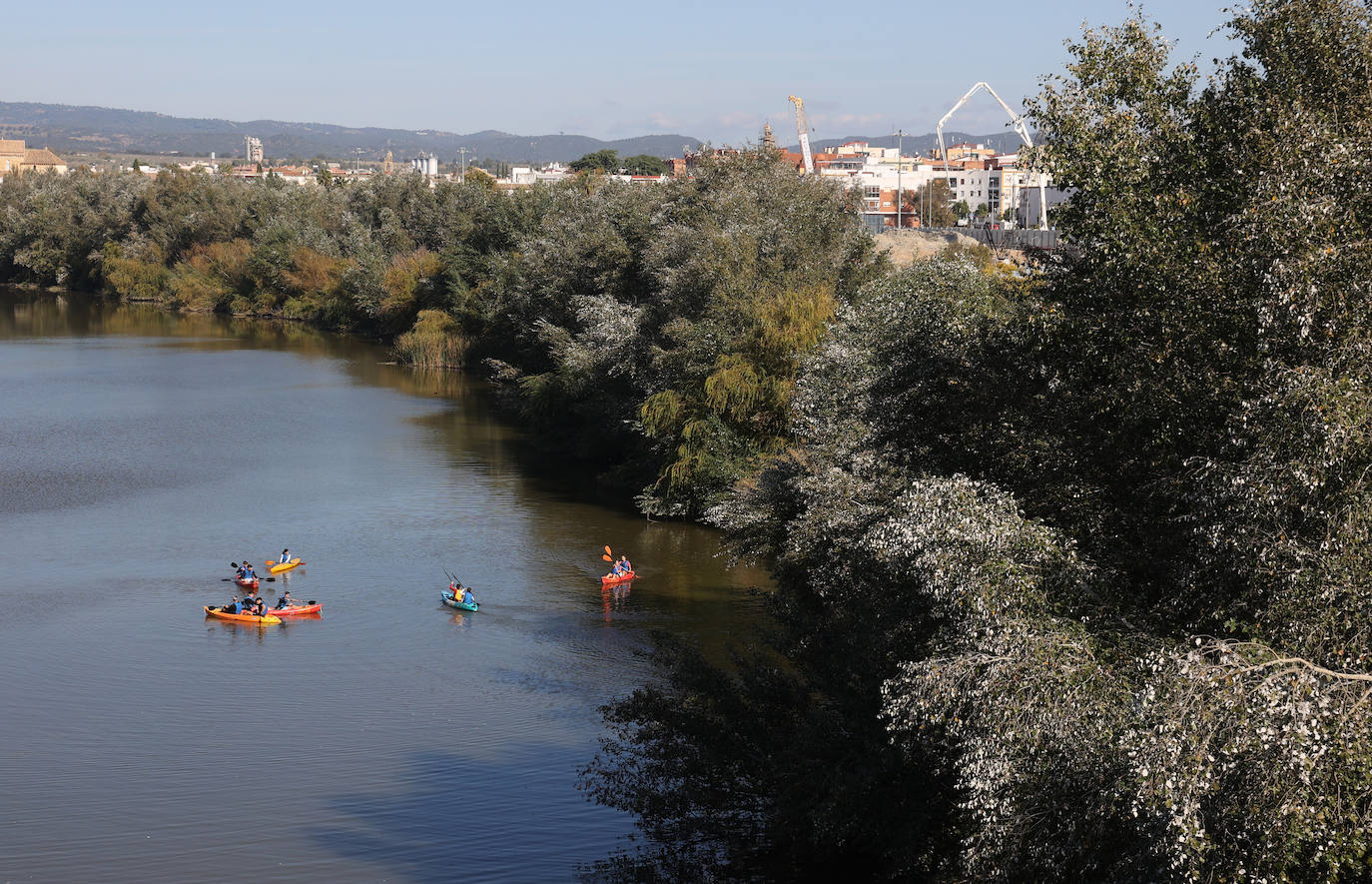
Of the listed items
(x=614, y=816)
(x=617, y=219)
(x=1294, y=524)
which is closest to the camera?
(x=1294, y=524)

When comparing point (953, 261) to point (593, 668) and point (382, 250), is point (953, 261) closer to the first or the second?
point (593, 668)

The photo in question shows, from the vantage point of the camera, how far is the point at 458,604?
2841 centimetres

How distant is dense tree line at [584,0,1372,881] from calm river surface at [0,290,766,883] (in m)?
4.97

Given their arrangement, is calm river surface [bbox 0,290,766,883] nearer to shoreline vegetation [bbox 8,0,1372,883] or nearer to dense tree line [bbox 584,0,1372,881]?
shoreline vegetation [bbox 8,0,1372,883]

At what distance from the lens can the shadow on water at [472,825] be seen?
55.8 ft

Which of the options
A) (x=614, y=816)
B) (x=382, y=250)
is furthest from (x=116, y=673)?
(x=382, y=250)

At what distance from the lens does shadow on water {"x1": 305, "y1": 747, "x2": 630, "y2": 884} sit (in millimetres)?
17000

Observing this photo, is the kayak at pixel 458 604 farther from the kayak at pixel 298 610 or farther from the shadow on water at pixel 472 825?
the shadow on water at pixel 472 825

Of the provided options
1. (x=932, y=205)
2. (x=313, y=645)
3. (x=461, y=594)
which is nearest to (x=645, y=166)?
(x=932, y=205)

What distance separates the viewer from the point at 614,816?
1880cm

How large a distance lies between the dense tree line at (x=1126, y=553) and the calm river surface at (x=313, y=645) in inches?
196

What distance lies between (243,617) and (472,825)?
1134cm

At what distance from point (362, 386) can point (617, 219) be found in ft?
57.2

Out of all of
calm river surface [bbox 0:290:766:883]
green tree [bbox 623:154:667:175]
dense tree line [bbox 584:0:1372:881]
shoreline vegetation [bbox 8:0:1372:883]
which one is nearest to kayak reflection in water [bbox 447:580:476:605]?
calm river surface [bbox 0:290:766:883]
